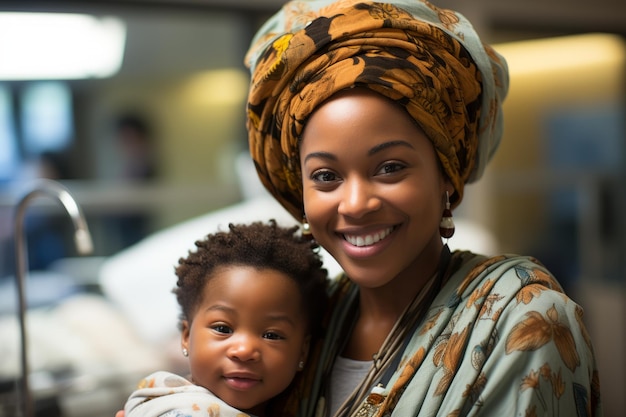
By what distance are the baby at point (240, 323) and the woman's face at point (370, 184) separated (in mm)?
121

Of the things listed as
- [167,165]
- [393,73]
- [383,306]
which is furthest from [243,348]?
[167,165]

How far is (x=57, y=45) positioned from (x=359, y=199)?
337 centimetres

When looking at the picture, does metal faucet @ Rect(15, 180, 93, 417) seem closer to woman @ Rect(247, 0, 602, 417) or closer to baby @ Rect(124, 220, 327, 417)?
baby @ Rect(124, 220, 327, 417)

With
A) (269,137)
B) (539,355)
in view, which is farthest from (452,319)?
(269,137)

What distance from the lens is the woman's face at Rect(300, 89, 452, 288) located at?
3.70 ft

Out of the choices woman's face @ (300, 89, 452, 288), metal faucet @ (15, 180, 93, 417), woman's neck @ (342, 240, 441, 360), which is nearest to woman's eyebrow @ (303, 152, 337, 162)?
woman's face @ (300, 89, 452, 288)

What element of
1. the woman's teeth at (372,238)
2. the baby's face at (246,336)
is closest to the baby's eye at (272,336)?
the baby's face at (246,336)

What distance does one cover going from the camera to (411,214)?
1.14 meters

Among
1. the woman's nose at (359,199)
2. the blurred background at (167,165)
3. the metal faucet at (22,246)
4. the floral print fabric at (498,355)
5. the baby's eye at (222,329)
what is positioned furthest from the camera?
the blurred background at (167,165)

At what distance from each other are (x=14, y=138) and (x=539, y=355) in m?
3.60

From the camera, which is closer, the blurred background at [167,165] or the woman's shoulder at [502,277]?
the woman's shoulder at [502,277]

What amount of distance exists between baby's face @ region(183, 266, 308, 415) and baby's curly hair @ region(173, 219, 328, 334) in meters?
0.02

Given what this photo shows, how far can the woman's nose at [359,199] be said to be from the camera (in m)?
1.12

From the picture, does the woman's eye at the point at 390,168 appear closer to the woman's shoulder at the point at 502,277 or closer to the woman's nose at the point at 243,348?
the woman's shoulder at the point at 502,277
